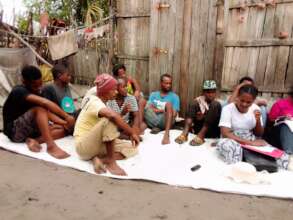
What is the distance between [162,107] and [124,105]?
0.65 m

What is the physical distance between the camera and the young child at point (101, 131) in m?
2.84

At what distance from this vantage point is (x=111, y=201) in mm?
2445

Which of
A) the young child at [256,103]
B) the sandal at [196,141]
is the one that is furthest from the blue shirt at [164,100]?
the young child at [256,103]

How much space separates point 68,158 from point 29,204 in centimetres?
93

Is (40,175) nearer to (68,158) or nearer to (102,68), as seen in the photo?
(68,158)

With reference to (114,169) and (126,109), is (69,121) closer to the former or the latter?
(126,109)

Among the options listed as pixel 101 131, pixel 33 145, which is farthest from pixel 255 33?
pixel 33 145

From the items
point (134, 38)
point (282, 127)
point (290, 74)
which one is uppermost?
point (134, 38)

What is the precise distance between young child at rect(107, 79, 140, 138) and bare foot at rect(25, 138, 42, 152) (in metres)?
1.00

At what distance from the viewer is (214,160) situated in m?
3.27

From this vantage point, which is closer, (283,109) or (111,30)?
(283,109)

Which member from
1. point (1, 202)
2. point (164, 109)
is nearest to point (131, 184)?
point (1, 202)

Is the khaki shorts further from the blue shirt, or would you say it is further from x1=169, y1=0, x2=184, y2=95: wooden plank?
x1=169, y1=0, x2=184, y2=95: wooden plank

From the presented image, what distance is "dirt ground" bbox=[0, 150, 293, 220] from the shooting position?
2.26 metres
